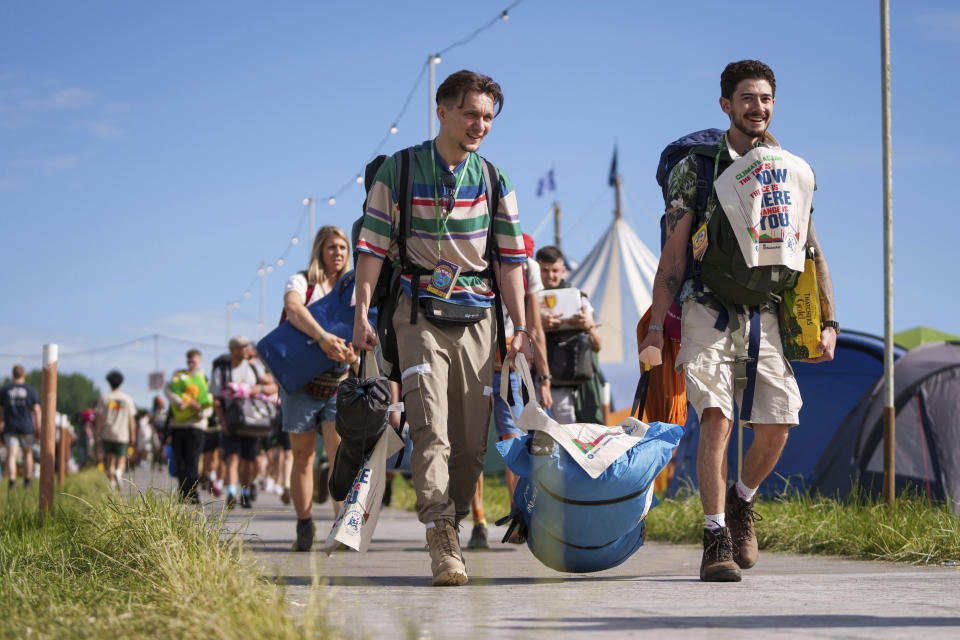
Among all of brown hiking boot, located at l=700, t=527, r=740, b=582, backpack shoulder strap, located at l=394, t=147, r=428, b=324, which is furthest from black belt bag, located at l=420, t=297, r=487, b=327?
brown hiking boot, located at l=700, t=527, r=740, b=582

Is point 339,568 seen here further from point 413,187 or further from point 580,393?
point 580,393

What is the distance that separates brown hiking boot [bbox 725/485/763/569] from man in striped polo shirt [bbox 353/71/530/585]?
1.05 m

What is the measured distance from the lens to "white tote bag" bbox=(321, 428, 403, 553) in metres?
4.43

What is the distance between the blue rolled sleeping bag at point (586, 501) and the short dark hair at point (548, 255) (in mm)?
3766

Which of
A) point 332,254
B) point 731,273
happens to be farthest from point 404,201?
point 332,254

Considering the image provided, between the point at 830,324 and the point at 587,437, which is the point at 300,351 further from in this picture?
the point at 830,324

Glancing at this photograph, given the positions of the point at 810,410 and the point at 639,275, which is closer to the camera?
the point at 810,410

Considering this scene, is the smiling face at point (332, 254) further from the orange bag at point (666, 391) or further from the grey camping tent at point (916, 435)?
the grey camping tent at point (916, 435)

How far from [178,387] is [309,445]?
5.63 metres

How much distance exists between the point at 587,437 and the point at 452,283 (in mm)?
807

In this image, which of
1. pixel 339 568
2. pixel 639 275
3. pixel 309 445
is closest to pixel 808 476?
pixel 309 445

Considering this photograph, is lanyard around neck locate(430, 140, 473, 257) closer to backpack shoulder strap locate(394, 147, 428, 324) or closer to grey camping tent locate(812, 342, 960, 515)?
backpack shoulder strap locate(394, 147, 428, 324)

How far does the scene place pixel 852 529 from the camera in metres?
5.89

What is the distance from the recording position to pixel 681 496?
8141mm
